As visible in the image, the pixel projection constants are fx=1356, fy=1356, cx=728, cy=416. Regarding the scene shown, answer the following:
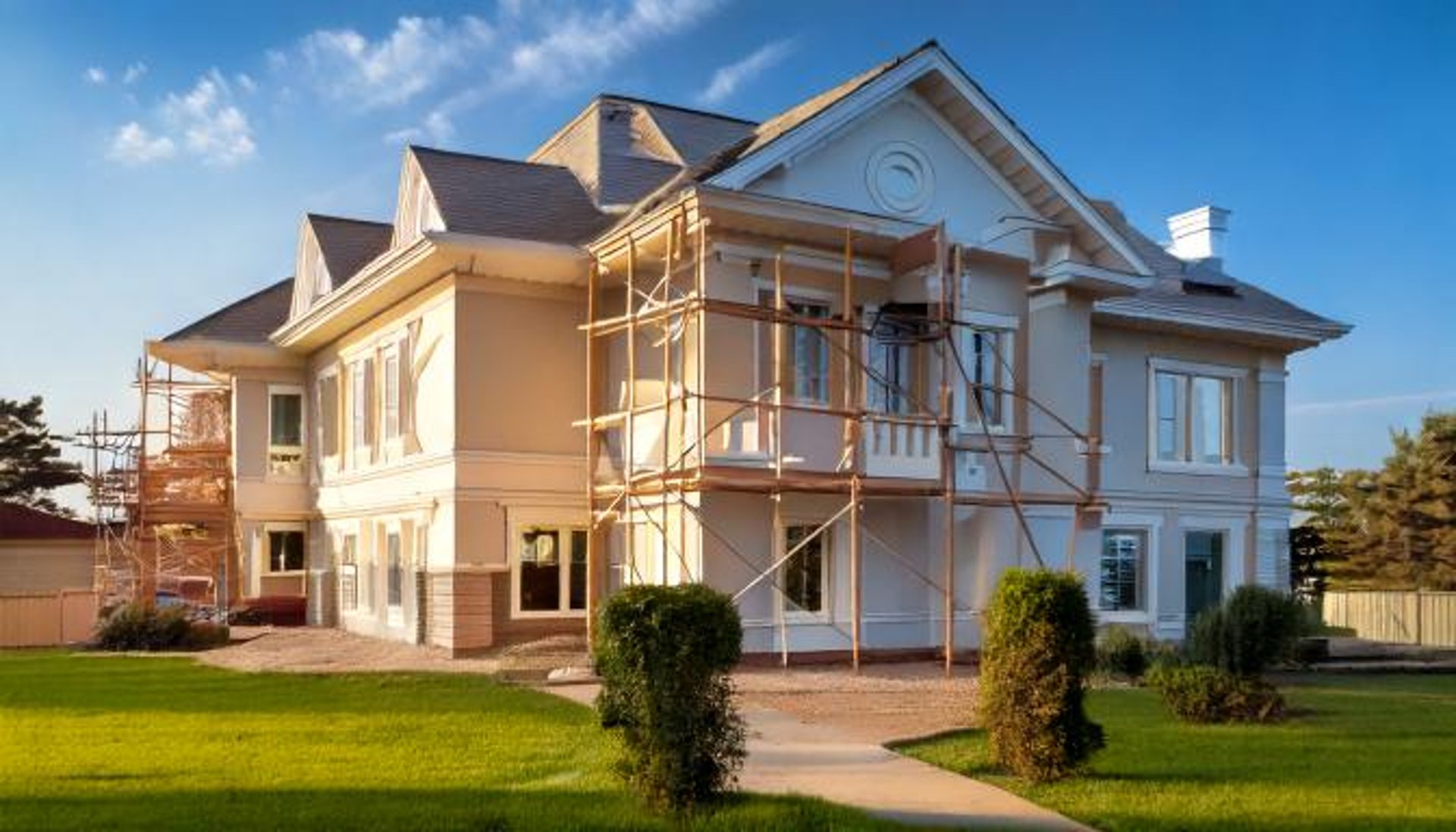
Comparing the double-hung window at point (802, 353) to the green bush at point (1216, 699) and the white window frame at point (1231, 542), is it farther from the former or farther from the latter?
the white window frame at point (1231, 542)

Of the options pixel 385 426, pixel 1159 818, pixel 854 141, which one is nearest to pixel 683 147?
pixel 854 141

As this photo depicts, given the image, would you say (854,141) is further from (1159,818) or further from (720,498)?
(1159,818)

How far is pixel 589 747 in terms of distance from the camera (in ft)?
35.1

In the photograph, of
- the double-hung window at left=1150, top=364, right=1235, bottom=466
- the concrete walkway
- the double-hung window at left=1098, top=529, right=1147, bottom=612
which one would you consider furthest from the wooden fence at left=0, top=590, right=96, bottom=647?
the double-hung window at left=1150, top=364, right=1235, bottom=466

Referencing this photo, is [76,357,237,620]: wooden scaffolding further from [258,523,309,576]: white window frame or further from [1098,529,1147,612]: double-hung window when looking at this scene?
[1098,529,1147,612]: double-hung window

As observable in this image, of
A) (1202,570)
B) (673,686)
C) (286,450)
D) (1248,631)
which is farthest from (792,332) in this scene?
(286,450)

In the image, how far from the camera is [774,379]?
17.9 metres

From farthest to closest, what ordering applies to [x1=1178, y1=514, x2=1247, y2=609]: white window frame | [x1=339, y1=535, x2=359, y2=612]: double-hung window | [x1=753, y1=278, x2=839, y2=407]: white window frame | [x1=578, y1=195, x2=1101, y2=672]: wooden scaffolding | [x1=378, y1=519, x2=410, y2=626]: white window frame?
[x1=1178, y1=514, x2=1247, y2=609]: white window frame
[x1=339, y1=535, x2=359, y2=612]: double-hung window
[x1=378, y1=519, x2=410, y2=626]: white window frame
[x1=753, y1=278, x2=839, y2=407]: white window frame
[x1=578, y1=195, x2=1101, y2=672]: wooden scaffolding

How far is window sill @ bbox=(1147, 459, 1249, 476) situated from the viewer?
24.1 m

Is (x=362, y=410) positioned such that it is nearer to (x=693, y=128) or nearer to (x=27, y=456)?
(x=693, y=128)

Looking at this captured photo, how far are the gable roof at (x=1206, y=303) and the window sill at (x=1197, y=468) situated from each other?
253cm

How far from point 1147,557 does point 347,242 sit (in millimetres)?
15661

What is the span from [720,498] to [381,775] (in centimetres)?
832

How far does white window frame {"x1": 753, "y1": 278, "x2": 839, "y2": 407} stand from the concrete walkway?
6.97 m
